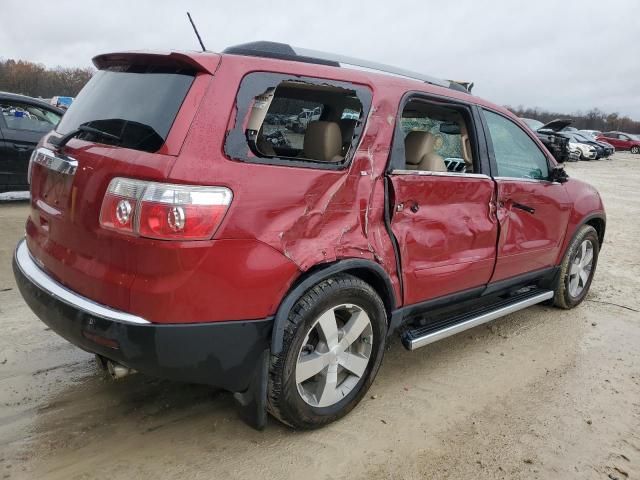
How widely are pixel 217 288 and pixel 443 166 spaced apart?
1.96m

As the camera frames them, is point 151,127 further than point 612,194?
No

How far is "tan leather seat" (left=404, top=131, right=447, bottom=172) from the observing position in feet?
11.0

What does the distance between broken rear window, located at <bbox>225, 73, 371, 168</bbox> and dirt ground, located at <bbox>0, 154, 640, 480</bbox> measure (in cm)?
141

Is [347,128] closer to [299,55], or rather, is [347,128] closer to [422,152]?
[299,55]

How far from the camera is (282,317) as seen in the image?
7.61ft

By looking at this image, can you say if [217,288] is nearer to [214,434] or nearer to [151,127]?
[151,127]

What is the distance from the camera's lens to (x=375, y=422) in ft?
9.18

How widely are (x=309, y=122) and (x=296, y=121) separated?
198 mm

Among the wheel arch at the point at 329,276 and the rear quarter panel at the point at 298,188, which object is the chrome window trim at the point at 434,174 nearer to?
the rear quarter panel at the point at 298,188

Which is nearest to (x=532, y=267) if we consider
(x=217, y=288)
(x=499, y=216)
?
(x=499, y=216)

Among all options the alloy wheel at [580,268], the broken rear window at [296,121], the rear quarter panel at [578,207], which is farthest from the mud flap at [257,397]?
the alloy wheel at [580,268]

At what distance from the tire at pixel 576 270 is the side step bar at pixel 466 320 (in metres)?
0.37

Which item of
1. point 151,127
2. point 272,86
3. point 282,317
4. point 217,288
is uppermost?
point 272,86

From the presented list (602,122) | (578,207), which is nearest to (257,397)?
(578,207)
